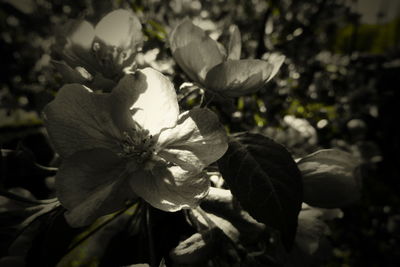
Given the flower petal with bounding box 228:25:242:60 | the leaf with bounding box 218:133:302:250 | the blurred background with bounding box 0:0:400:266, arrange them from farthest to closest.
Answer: the blurred background with bounding box 0:0:400:266, the flower petal with bounding box 228:25:242:60, the leaf with bounding box 218:133:302:250

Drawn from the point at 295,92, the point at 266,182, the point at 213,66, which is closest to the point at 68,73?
the point at 213,66

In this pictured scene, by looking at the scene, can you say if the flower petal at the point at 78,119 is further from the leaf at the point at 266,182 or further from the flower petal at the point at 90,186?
the leaf at the point at 266,182

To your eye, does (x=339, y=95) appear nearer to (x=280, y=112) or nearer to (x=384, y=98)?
(x=384, y=98)

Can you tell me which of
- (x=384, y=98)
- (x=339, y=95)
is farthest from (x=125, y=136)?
(x=384, y=98)

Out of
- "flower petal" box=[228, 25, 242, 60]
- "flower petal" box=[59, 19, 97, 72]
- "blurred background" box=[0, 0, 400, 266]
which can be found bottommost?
"blurred background" box=[0, 0, 400, 266]

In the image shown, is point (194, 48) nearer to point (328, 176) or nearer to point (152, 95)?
point (152, 95)

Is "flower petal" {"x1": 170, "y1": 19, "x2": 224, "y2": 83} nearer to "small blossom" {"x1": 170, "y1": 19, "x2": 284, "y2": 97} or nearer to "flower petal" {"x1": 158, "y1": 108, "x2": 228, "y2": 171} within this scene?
"small blossom" {"x1": 170, "y1": 19, "x2": 284, "y2": 97}

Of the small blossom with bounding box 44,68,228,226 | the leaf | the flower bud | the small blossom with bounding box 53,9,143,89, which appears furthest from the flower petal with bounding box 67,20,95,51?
the flower bud
